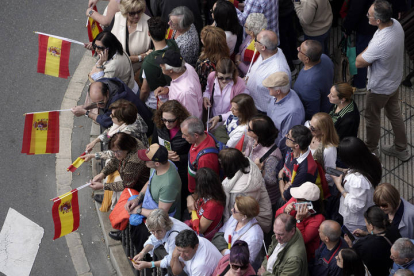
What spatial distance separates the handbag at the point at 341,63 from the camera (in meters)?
9.23

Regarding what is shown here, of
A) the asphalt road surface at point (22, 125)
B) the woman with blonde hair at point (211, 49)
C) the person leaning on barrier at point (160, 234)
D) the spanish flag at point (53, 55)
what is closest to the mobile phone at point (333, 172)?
the person leaning on barrier at point (160, 234)

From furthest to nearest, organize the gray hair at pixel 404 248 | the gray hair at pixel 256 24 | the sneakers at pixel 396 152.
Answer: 1. the sneakers at pixel 396 152
2. the gray hair at pixel 256 24
3. the gray hair at pixel 404 248

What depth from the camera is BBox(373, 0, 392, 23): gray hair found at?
7387 millimetres

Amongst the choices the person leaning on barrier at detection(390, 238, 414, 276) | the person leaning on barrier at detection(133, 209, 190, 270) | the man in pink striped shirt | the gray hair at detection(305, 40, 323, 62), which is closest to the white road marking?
the person leaning on barrier at detection(133, 209, 190, 270)

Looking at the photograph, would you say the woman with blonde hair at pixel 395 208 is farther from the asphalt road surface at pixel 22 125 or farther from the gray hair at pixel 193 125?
the asphalt road surface at pixel 22 125

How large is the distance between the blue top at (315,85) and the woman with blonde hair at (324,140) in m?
1.01

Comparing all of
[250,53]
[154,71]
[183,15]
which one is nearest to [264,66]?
[250,53]

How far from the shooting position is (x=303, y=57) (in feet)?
24.8

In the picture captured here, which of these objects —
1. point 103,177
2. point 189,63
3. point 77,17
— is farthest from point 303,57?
point 77,17

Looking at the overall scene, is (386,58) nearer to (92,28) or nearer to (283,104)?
(283,104)

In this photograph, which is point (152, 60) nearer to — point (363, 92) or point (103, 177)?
point (103, 177)

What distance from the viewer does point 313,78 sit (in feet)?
24.7

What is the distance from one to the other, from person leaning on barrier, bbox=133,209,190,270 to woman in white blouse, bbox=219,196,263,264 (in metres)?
0.56

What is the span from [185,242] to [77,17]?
7.53m
